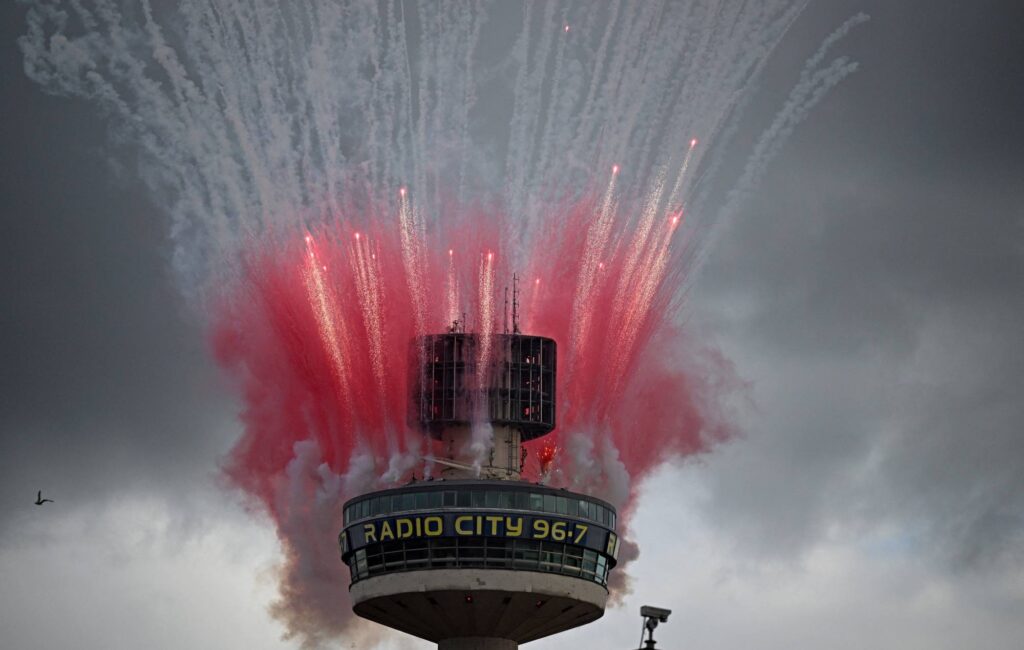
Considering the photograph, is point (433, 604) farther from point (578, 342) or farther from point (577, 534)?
point (578, 342)

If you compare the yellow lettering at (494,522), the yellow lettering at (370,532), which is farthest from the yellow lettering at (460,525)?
the yellow lettering at (370,532)

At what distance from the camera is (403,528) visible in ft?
642

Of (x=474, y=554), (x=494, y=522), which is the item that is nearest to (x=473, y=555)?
(x=474, y=554)

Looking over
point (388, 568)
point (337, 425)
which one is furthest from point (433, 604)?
point (337, 425)

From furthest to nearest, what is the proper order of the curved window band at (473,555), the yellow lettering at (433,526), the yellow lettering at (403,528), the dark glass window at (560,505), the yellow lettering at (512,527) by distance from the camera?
1. the dark glass window at (560,505)
2. the yellow lettering at (403,528)
3. the yellow lettering at (512,527)
4. the yellow lettering at (433,526)
5. the curved window band at (473,555)

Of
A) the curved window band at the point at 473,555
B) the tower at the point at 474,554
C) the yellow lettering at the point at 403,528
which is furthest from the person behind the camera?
the yellow lettering at the point at 403,528

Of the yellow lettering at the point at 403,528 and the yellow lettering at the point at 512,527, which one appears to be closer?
the yellow lettering at the point at 512,527

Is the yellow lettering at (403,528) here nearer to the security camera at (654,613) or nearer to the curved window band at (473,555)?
the curved window band at (473,555)

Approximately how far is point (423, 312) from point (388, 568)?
2383cm

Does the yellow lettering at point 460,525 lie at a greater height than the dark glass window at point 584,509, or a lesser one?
lesser

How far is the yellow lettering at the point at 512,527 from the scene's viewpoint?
19475cm

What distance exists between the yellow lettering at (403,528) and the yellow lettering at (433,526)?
4.66 feet

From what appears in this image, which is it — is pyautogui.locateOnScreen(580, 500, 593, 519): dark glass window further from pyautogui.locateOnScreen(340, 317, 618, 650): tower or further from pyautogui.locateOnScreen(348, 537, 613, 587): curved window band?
pyautogui.locateOnScreen(348, 537, 613, 587): curved window band

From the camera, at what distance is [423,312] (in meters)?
197
